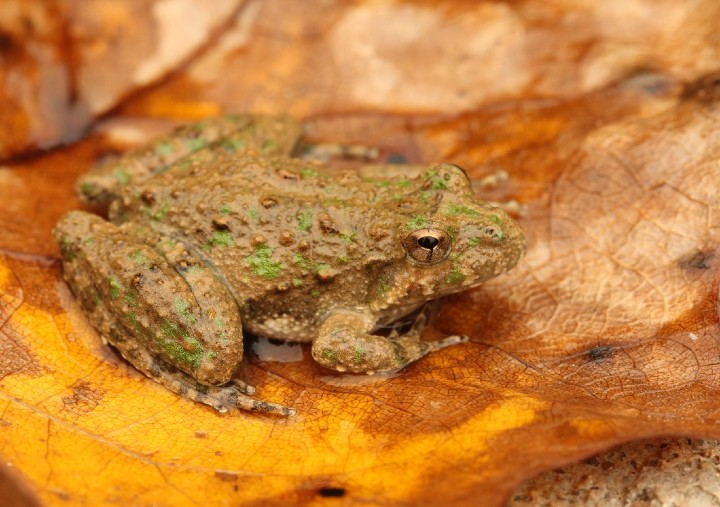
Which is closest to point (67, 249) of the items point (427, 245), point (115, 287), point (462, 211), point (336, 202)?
point (115, 287)

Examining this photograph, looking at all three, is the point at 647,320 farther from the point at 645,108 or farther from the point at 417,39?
the point at 417,39

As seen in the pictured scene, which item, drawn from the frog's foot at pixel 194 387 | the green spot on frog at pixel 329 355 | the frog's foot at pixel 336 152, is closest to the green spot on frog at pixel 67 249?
the frog's foot at pixel 194 387

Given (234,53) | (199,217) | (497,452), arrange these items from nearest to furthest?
(497,452) → (199,217) → (234,53)

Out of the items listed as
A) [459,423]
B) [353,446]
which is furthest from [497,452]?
[353,446]

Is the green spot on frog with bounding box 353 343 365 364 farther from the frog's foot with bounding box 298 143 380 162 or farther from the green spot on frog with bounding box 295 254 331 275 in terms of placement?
the frog's foot with bounding box 298 143 380 162

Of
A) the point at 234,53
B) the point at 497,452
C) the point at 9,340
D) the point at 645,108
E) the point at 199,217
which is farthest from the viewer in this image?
the point at 234,53

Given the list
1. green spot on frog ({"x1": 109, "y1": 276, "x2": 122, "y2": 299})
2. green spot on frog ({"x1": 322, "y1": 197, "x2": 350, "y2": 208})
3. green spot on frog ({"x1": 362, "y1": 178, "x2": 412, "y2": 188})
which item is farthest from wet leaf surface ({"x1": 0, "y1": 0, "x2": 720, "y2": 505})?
green spot on frog ({"x1": 322, "y1": 197, "x2": 350, "y2": 208})

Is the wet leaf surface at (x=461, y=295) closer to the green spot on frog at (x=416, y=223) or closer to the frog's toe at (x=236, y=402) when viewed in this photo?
the frog's toe at (x=236, y=402)
